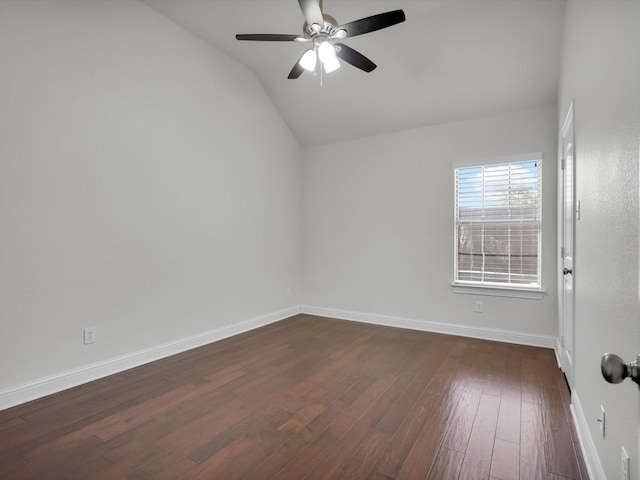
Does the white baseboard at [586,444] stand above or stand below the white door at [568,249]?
below

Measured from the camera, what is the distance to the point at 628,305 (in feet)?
3.90

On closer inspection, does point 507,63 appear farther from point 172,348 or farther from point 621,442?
point 172,348

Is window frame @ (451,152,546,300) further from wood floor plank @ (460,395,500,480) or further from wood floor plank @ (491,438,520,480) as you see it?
wood floor plank @ (491,438,520,480)

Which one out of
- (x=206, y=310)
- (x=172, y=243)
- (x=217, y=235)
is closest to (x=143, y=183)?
(x=172, y=243)

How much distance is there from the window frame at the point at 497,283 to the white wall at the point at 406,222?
51 mm

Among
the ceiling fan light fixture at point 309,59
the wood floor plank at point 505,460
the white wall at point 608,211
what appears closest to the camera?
the white wall at point 608,211

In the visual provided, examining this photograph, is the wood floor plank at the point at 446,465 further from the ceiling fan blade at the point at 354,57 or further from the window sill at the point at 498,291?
the ceiling fan blade at the point at 354,57

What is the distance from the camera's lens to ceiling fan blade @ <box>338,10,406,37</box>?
2.16 metres

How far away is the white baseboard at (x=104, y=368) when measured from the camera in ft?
7.94

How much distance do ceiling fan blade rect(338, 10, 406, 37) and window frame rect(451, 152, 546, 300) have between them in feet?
7.56

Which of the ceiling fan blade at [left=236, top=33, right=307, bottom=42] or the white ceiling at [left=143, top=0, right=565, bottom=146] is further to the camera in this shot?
the white ceiling at [left=143, top=0, right=565, bottom=146]

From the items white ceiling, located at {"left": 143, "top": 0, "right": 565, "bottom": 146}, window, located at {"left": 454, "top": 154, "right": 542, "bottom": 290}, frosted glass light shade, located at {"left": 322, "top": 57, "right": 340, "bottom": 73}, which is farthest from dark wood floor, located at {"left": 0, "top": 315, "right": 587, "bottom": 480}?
white ceiling, located at {"left": 143, "top": 0, "right": 565, "bottom": 146}

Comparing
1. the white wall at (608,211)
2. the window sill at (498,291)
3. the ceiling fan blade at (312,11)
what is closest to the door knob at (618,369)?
the white wall at (608,211)

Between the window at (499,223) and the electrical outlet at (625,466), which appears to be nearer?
the electrical outlet at (625,466)
